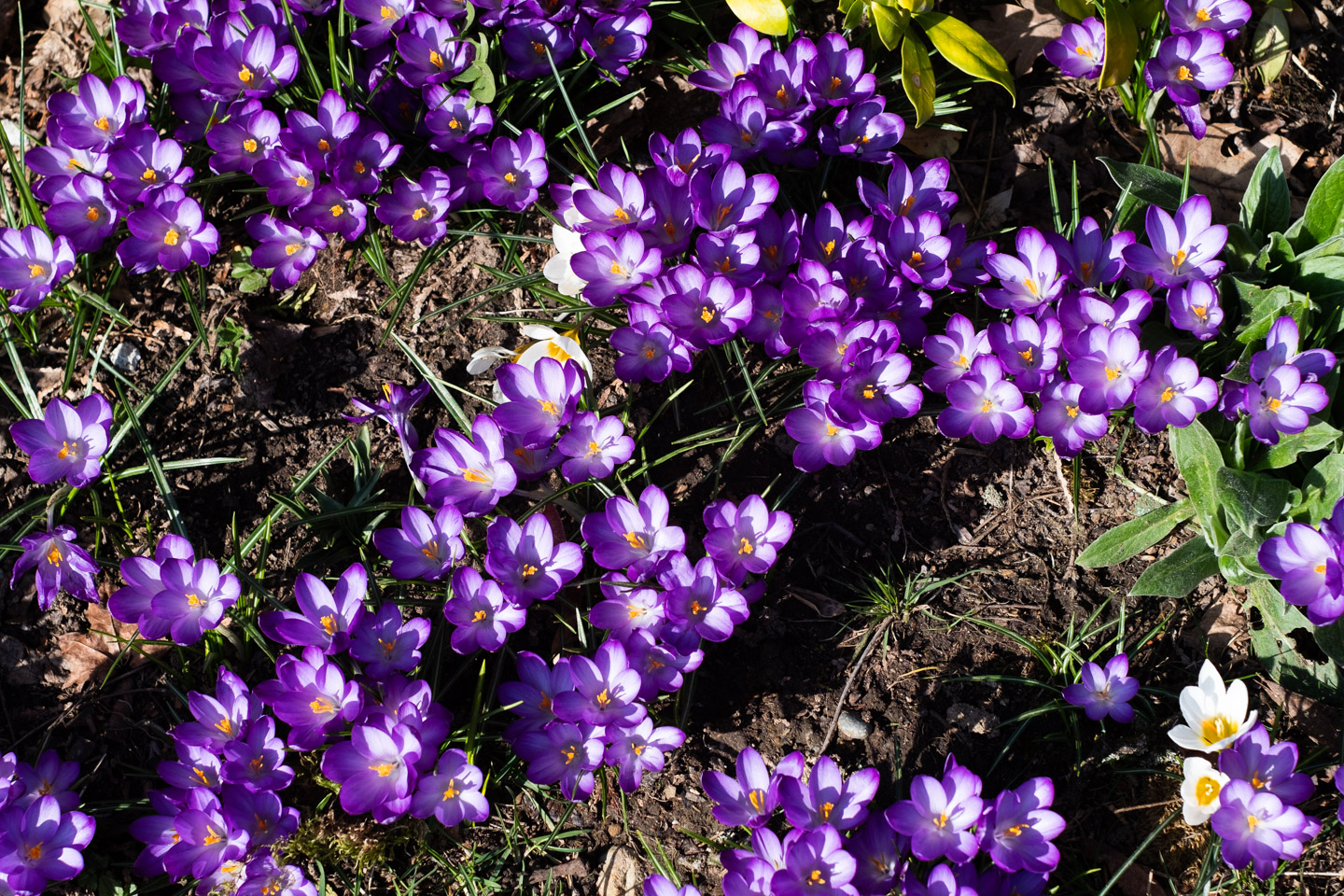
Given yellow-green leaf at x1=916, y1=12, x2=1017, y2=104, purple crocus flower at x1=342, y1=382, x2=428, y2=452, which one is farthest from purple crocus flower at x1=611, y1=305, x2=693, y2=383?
yellow-green leaf at x1=916, y1=12, x2=1017, y2=104

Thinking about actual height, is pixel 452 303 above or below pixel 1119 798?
above

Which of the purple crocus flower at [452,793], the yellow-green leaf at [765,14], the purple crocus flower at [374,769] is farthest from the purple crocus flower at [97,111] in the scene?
the purple crocus flower at [452,793]

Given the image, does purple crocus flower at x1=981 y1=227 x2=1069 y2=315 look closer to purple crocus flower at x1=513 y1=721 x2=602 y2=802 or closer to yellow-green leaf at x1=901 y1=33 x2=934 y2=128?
yellow-green leaf at x1=901 y1=33 x2=934 y2=128

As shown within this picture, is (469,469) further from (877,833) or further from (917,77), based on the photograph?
(917,77)

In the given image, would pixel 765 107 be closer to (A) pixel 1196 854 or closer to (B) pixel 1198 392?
(B) pixel 1198 392

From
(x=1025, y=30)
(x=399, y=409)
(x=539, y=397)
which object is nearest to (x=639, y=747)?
(x=539, y=397)

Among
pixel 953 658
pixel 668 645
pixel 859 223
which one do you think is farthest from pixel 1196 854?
pixel 859 223

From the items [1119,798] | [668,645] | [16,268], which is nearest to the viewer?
[668,645]
